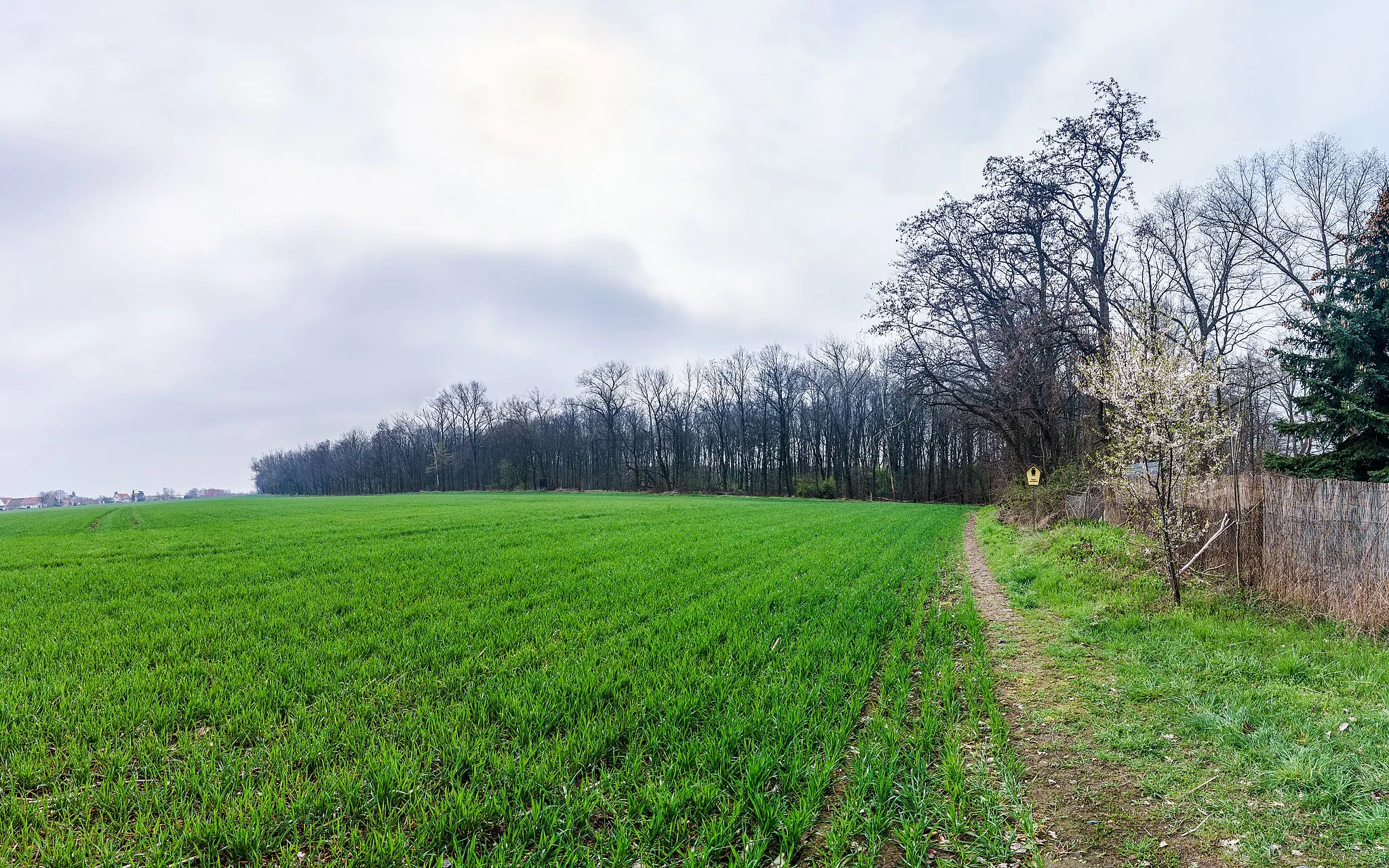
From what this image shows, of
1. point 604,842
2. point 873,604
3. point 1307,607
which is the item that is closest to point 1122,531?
point 1307,607

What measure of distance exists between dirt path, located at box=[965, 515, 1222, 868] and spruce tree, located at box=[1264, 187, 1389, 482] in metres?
10.6

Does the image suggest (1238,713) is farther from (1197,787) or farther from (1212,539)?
(1212,539)

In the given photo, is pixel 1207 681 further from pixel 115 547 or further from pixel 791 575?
pixel 115 547

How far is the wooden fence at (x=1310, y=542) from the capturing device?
610 centimetres

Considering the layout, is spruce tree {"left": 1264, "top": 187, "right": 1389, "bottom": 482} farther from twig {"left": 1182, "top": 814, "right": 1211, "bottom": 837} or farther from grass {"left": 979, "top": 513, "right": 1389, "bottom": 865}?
twig {"left": 1182, "top": 814, "right": 1211, "bottom": 837}

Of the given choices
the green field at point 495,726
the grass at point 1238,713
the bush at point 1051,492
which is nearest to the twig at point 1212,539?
the grass at point 1238,713

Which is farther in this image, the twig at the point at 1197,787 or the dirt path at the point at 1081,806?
the twig at the point at 1197,787

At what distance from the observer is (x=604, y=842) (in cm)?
288

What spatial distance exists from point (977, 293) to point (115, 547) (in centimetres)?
3096

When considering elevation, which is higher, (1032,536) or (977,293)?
(977,293)

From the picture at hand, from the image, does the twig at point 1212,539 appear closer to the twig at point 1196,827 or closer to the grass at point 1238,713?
the grass at point 1238,713

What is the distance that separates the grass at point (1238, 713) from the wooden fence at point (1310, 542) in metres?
0.38

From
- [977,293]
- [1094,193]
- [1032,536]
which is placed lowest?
[1032,536]

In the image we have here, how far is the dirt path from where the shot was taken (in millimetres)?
2967
